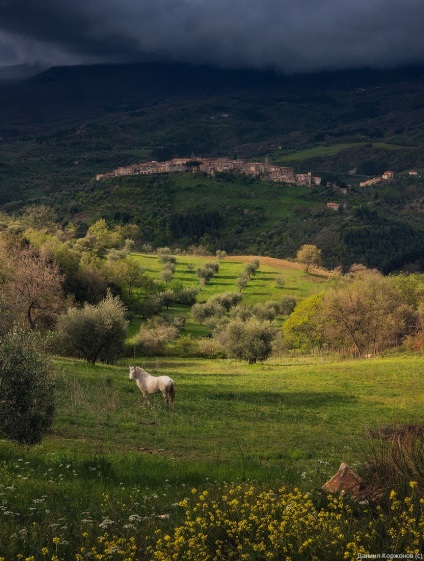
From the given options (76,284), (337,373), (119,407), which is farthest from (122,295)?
(119,407)

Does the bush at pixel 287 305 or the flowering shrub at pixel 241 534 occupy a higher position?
the flowering shrub at pixel 241 534

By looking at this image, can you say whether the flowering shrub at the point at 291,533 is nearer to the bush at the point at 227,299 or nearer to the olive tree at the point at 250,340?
the olive tree at the point at 250,340

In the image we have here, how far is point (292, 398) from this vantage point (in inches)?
1348

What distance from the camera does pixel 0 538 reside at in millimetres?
7953

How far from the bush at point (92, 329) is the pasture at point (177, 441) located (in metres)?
3.59

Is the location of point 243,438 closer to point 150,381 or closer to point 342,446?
point 342,446

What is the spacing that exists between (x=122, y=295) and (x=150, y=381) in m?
56.4

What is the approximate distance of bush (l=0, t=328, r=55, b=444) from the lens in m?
14.8

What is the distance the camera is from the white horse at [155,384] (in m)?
27.7

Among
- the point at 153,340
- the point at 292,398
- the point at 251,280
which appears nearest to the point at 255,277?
the point at 251,280

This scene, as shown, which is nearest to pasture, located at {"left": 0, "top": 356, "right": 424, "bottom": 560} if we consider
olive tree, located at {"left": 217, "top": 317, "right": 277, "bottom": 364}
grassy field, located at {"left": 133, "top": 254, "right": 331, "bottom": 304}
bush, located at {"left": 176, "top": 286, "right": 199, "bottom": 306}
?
olive tree, located at {"left": 217, "top": 317, "right": 277, "bottom": 364}

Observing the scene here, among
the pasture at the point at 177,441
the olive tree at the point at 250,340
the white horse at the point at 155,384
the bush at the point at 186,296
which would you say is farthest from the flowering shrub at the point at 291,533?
the bush at the point at 186,296

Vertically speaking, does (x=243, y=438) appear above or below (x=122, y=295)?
above

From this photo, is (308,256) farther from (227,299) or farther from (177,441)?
(177,441)
